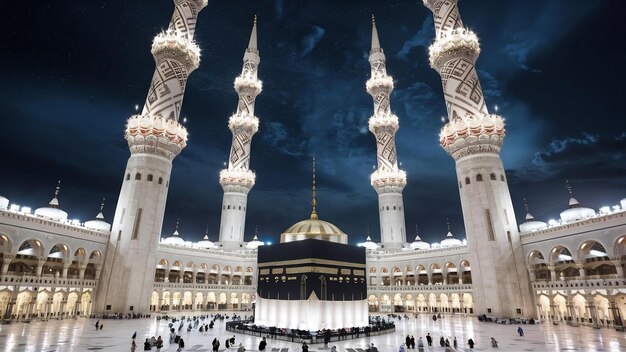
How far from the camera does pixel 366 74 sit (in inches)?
2405

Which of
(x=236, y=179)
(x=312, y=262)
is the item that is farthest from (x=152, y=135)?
(x=312, y=262)

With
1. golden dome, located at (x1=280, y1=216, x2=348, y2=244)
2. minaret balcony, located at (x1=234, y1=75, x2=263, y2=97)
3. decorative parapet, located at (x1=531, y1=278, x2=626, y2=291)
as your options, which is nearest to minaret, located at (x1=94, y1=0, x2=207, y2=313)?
golden dome, located at (x1=280, y1=216, x2=348, y2=244)

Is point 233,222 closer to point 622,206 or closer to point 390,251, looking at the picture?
point 390,251

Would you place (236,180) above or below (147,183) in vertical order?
above

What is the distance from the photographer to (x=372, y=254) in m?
43.8

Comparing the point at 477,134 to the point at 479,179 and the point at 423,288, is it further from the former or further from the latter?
the point at 423,288

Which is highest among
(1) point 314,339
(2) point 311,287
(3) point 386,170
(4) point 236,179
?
(3) point 386,170

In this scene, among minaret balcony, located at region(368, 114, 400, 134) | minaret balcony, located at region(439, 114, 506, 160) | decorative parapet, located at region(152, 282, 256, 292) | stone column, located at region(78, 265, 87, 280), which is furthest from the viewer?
minaret balcony, located at region(368, 114, 400, 134)

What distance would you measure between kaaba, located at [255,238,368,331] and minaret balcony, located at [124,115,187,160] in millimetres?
16025

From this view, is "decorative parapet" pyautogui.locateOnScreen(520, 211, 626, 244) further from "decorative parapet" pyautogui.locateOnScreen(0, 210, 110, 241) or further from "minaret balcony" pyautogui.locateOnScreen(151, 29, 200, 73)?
"decorative parapet" pyautogui.locateOnScreen(0, 210, 110, 241)

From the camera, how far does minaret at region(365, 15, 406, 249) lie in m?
45.6

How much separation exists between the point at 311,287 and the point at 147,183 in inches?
762

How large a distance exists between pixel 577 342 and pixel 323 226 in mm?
15638

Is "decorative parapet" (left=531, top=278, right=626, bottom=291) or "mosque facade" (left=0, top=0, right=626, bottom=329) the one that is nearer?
"decorative parapet" (left=531, top=278, right=626, bottom=291)
